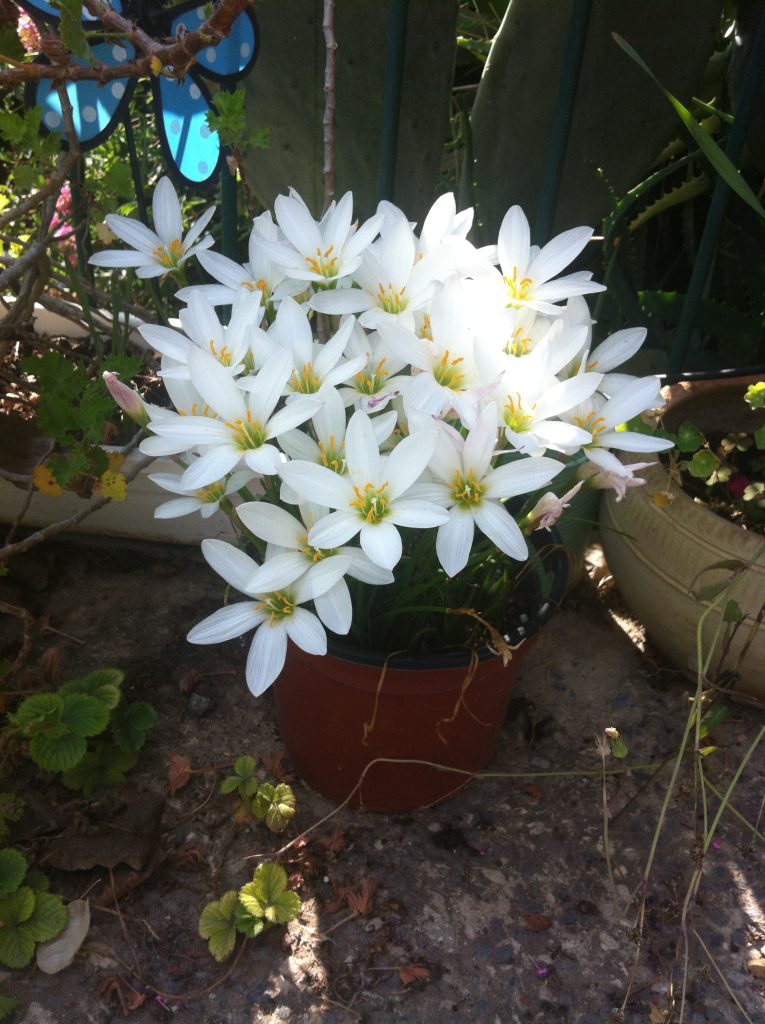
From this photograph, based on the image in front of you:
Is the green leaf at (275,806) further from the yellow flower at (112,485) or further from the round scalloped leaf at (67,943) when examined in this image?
the yellow flower at (112,485)

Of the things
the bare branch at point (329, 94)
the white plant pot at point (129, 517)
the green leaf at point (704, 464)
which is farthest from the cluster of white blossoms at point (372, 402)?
the white plant pot at point (129, 517)

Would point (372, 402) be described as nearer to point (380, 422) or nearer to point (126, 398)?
point (380, 422)

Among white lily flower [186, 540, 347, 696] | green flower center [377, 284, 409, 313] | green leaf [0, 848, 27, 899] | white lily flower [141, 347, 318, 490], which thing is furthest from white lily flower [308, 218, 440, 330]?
green leaf [0, 848, 27, 899]

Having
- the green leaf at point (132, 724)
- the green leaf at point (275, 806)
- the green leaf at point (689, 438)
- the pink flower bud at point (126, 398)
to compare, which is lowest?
the green leaf at point (275, 806)

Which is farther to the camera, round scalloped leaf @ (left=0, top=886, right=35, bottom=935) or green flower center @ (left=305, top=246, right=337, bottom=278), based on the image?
round scalloped leaf @ (left=0, top=886, right=35, bottom=935)

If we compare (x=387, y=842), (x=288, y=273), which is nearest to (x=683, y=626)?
(x=387, y=842)

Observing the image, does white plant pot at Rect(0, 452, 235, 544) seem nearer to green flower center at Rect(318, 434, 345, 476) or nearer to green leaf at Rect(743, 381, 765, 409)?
green flower center at Rect(318, 434, 345, 476)
